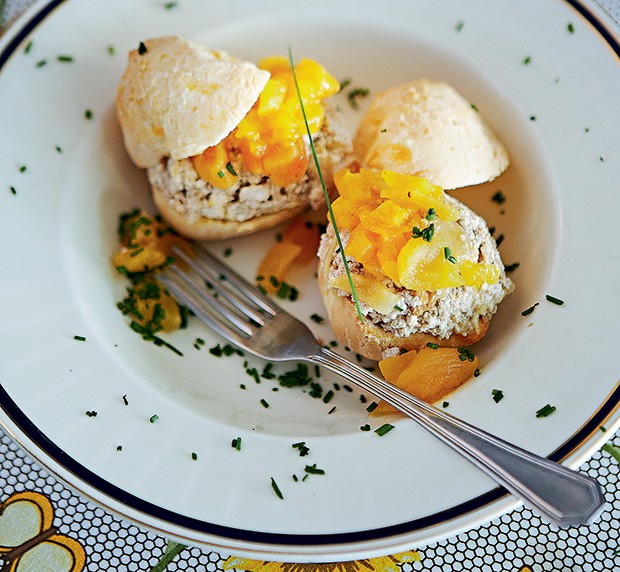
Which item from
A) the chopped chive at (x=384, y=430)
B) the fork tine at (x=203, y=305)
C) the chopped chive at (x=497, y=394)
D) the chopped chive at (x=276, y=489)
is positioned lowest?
the fork tine at (x=203, y=305)

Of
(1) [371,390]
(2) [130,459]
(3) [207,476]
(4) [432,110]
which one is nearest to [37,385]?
(2) [130,459]

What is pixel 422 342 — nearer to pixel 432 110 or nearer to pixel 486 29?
Answer: pixel 432 110

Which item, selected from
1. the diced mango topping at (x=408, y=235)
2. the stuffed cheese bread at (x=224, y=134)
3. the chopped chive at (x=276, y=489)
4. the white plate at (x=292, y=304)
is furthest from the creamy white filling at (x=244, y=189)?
the chopped chive at (x=276, y=489)

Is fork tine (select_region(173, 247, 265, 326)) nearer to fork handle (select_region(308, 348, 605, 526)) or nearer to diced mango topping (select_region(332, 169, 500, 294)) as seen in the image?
diced mango topping (select_region(332, 169, 500, 294))

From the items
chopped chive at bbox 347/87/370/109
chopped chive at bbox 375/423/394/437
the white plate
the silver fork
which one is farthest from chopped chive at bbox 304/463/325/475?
chopped chive at bbox 347/87/370/109

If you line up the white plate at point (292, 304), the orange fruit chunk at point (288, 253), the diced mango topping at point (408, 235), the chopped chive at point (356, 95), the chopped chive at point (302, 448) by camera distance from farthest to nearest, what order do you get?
the chopped chive at point (356, 95)
the orange fruit chunk at point (288, 253)
the diced mango topping at point (408, 235)
the chopped chive at point (302, 448)
the white plate at point (292, 304)

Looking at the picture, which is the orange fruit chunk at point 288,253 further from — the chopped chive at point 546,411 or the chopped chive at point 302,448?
the chopped chive at point 546,411

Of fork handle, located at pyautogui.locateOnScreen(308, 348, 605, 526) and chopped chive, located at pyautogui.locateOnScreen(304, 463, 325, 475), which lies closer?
fork handle, located at pyautogui.locateOnScreen(308, 348, 605, 526)
